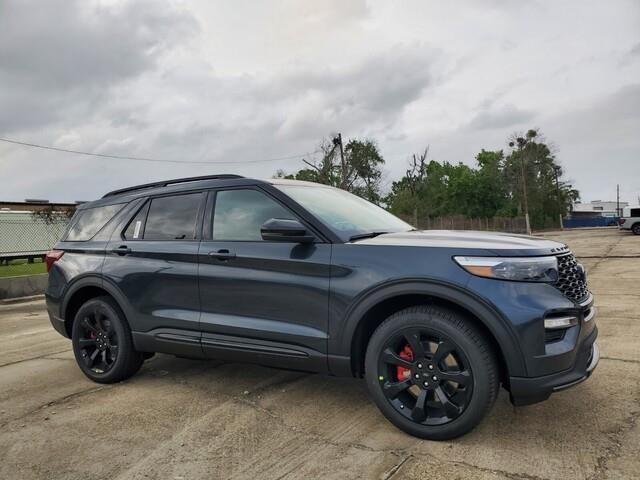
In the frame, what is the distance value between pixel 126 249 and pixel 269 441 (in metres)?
2.17

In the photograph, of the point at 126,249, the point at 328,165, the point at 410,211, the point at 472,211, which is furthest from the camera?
the point at 472,211

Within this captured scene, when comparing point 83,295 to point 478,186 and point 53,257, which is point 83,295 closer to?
point 53,257

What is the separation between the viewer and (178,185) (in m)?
4.40

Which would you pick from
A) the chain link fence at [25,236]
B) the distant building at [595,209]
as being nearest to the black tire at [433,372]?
the chain link fence at [25,236]

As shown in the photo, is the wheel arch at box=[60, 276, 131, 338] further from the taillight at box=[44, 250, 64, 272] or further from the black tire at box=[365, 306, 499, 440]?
the black tire at box=[365, 306, 499, 440]

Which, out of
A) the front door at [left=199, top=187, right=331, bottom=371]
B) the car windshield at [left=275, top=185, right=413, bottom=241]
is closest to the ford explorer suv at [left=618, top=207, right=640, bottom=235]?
the car windshield at [left=275, top=185, right=413, bottom=241]

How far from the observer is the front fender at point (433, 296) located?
2840mm

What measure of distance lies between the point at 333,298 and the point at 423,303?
57 centimetres

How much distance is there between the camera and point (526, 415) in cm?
342

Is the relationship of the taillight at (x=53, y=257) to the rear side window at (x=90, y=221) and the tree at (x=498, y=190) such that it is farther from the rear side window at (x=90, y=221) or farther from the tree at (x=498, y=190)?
the tree at (x=498, y=190)

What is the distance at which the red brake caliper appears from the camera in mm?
3154

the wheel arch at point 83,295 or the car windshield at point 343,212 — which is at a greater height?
the car windshield at point 343,212

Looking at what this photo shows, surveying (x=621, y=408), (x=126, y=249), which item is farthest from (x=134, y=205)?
(x=621, y=408)

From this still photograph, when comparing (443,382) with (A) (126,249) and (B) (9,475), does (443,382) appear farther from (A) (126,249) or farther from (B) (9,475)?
(A) (126,249)
